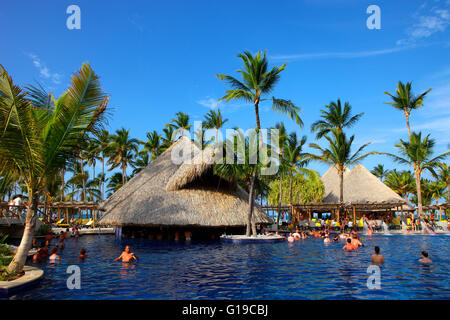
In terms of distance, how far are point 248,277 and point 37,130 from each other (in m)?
7.40

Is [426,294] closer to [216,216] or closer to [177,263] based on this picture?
[177,263]

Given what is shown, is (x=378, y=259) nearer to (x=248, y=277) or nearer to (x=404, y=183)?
(x=248, y=277)

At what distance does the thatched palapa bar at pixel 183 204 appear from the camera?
2109cm

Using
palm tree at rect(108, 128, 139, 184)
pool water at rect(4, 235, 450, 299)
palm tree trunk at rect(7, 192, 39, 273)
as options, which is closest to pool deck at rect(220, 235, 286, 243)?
pool water at rect(4, 235, 450, 299)

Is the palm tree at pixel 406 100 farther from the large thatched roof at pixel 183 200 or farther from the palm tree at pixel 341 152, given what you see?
the large thatched roof at pixel 183 200

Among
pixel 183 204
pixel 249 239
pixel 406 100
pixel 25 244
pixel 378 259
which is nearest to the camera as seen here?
pixel 25 244

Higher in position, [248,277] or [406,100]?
[406,100]

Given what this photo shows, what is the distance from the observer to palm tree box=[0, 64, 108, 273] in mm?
8438

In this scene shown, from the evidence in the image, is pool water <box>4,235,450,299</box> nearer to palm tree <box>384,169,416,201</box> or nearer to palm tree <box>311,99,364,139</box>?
palm tree <box>311,99,364,139</box>

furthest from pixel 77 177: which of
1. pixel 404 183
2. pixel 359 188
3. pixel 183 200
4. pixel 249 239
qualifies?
pixel 404 183

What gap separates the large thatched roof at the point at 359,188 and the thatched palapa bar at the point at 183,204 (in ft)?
60.6

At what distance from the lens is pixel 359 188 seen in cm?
3941
